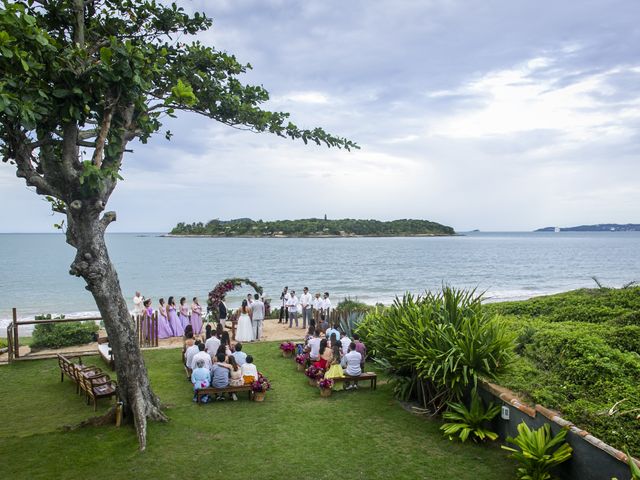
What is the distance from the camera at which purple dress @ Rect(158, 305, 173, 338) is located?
18.3 m

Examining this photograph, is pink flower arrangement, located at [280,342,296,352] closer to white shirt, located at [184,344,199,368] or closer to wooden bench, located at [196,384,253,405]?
white shirt, located at [184,344,199,368]

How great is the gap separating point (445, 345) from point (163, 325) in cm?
1207

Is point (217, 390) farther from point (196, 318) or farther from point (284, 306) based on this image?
point (284, 306)

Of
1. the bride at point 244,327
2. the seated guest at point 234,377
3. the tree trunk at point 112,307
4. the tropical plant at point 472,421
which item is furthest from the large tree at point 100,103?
the bride at point 244,327

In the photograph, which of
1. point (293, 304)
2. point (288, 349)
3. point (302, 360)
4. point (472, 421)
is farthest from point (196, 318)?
point (472, 421)

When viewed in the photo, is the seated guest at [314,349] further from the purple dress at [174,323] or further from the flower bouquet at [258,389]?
the purple dress at [174,323]

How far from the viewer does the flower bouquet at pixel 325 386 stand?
11.5 m

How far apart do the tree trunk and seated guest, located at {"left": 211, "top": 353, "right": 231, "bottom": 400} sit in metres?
1.48

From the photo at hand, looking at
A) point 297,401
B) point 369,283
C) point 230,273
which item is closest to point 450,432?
point 297,401

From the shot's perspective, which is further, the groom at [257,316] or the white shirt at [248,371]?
the groom at [257,316]

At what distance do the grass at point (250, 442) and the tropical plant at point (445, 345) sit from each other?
0.83 meters

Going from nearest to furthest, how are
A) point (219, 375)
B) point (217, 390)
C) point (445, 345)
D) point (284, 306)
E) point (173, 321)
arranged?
point (445, 345) < point (217, 390) < point (219, 375) < point (173, 321) < point (284, 306)

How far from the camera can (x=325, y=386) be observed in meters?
11.5

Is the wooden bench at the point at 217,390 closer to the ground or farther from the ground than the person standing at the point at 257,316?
closer to the ground
